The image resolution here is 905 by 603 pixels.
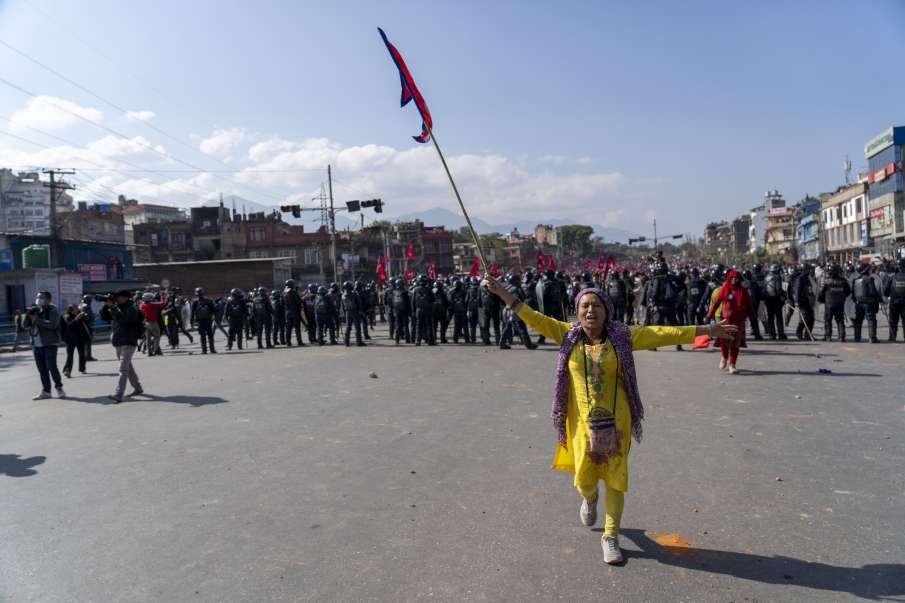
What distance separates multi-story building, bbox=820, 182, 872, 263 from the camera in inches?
2459

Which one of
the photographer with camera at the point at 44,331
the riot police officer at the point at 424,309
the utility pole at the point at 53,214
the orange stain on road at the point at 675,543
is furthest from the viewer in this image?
the utility pole at the point at 53,214

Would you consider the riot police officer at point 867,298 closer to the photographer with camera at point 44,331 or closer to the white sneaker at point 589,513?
the white sneaker at point 589,513

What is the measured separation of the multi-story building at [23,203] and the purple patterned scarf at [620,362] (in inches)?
2693

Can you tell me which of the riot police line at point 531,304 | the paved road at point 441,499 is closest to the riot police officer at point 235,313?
the riot police line at point 531,304

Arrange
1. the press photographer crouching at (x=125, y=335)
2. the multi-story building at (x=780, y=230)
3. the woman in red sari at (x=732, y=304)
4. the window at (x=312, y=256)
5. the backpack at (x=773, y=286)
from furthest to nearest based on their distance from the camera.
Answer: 1. the multi-story building at (x=780, y=230)
2. the window at (x=312, y=256)
3. the backpack at (x=773, y=286)
4. the woman in red sari at (x=732, y=304)
5. the press photographer crouching at (x=125, y=335)

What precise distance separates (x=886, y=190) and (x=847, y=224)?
16787mm

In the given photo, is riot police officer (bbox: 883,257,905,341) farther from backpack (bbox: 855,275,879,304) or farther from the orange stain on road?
the orange stain on road

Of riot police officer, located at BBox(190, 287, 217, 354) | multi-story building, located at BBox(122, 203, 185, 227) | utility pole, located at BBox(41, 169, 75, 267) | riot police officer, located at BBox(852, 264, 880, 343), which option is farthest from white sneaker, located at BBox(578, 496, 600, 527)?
multi-story building, located at BBox(122, 203, 185, 227)

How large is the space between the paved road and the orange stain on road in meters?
0.02

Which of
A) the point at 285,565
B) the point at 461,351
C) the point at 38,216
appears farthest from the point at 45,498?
the point at 38,216

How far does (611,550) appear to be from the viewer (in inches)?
167

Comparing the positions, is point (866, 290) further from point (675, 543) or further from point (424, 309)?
point (675, 543)

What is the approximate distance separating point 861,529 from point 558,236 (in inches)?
4921

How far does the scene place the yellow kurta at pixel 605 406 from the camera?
174 inches
